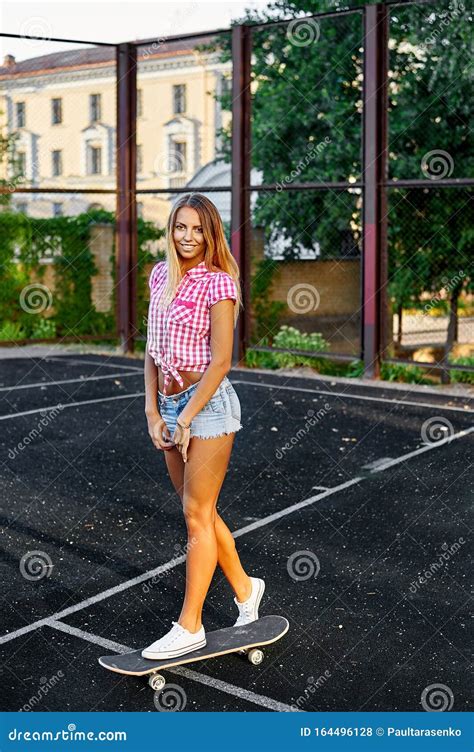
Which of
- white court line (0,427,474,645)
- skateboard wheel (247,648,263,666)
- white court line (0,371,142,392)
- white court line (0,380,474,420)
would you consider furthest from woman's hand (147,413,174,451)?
white court line (0,371,142,392)

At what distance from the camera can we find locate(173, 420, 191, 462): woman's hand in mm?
5238

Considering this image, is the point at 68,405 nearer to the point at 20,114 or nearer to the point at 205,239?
the point at 205,239

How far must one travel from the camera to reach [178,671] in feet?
17.7

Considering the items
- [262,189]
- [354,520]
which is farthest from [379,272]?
[354,520]

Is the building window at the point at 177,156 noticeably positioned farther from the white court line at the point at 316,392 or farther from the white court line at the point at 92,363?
the white court line at the point at 316,392

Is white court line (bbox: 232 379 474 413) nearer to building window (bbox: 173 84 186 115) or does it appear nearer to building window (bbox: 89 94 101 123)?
building window (bbox: 173 84 186 115)

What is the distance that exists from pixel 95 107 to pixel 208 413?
61.9 meters

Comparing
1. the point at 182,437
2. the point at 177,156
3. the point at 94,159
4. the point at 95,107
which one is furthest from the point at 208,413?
the point at 94,159

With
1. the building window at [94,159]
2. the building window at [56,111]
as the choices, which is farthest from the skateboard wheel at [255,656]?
the building window at [56,111]

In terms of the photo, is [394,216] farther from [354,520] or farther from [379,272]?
[354,520]

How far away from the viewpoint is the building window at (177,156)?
204 feet

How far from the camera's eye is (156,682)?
5.18 m

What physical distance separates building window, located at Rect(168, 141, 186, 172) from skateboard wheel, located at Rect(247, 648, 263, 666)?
58100mm

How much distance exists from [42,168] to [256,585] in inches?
2540
